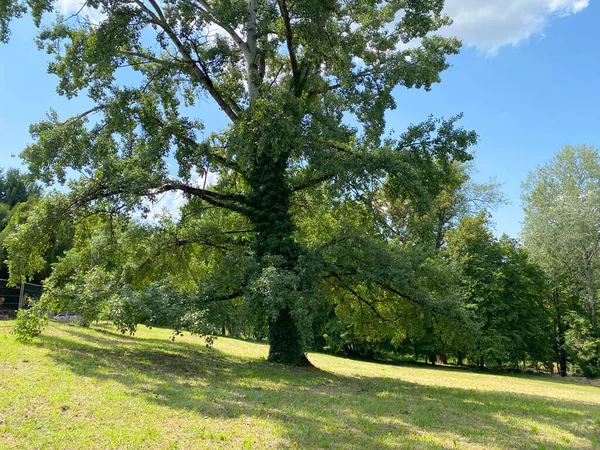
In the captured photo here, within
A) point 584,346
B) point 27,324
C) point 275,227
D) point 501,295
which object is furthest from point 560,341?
point 27,324

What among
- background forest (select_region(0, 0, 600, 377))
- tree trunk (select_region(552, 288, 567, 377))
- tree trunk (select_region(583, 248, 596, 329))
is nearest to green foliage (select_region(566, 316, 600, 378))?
tree trunk (select_region(583, 248, 596, 329))

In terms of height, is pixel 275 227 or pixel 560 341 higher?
pixel 275 227

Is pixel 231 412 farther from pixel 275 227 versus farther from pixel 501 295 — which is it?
pixel 501 295

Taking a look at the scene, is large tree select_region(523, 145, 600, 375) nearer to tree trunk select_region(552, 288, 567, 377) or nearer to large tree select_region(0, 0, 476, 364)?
tree trunk select_region(552, 288, 567, 377)

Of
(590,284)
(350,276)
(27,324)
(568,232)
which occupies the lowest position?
(27,324)

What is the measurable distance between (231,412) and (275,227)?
247 inches

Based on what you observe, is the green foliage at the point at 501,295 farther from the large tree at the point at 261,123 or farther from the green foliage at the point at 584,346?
the large tree at the point at 261,123

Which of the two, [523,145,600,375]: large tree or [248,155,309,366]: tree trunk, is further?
[523,145,600,375]: large tree

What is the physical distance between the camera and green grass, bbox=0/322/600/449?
4.53 m

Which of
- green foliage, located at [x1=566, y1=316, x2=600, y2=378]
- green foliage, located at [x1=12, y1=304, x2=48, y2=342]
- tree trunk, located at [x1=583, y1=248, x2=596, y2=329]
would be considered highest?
tree trunk, located at [x1=583, y1=248, x2=596, y2=329]

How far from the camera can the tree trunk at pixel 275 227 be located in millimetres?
11258

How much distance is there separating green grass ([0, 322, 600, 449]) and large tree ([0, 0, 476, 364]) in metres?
2.27

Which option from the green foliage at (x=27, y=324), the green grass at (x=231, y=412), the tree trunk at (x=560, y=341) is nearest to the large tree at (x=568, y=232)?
the tree trunk at (x=560, y=341)

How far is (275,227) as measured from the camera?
11391 millimetres
